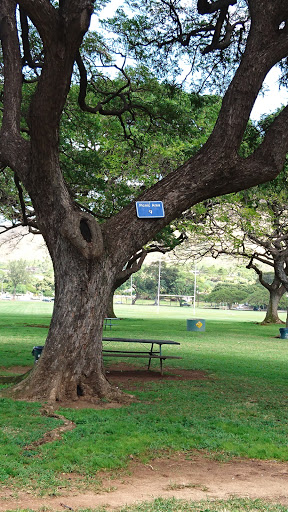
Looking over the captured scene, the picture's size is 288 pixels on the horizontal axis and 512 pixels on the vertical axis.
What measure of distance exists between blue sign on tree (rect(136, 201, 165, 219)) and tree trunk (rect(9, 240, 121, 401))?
35.6 inches

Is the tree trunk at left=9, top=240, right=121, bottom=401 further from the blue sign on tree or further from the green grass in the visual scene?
the green grass

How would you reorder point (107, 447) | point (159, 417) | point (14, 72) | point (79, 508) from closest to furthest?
point (79, 508) → point (107, 447) → point (159, 417) → point (14, 72)

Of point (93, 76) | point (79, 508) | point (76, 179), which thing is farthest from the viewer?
point (76, 179)

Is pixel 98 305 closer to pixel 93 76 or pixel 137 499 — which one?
pixel 137 499

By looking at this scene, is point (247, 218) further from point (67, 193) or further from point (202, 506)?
point (202, 506)

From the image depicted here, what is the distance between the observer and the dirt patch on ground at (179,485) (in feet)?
14.1

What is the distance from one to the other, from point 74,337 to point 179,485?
11.4 ft

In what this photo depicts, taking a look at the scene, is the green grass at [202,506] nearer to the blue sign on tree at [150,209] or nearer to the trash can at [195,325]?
the blue sign on tree at [150,209]

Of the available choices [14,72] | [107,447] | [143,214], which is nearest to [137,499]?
[107,447]

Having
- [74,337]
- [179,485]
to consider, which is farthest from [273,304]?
[179,485]

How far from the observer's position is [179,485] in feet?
16.0

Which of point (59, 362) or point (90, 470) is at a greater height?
point (59, 362)

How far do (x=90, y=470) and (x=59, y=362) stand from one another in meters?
2.97

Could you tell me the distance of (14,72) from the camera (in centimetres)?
870
